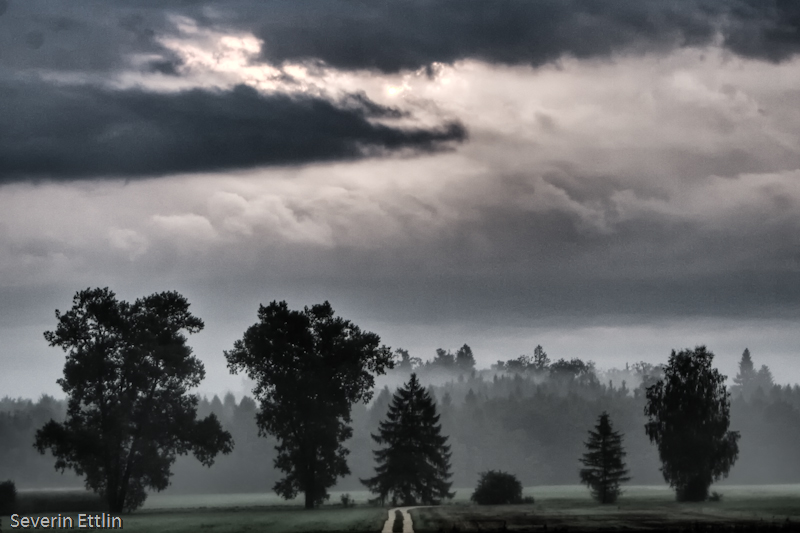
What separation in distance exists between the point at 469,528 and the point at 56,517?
130ft

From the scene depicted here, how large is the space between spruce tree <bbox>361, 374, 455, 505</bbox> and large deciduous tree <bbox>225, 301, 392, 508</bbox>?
7516mm

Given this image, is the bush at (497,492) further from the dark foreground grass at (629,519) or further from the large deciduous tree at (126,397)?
the large deciduous tree at (126,397)

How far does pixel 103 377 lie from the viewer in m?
96.3

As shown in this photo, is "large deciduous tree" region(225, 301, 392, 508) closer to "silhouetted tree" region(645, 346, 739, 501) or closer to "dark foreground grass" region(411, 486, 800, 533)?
"dark foreground grass" region(411, 486, 800, 533)

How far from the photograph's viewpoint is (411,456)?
11388 cm

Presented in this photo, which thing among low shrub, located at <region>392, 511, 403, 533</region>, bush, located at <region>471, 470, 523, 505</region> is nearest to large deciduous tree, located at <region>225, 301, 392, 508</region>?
bush, located at <region>471, 470, 523, 505</region>

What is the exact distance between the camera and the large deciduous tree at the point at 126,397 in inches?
3733

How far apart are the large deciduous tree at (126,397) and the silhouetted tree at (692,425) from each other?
48.2 metres

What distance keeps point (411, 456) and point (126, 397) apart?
3350 cm

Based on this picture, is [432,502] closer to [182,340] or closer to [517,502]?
[517,502]

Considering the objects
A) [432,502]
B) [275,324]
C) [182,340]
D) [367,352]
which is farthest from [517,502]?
[182,340]

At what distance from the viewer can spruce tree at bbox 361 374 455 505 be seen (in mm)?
113375

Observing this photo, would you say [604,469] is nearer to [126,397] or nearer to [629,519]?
[629,519]

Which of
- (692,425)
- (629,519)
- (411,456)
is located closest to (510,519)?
(629,519)
